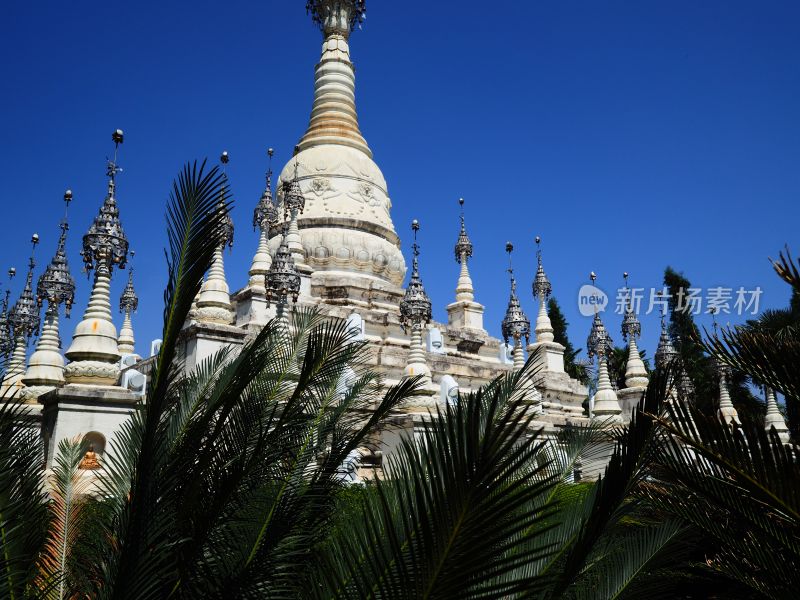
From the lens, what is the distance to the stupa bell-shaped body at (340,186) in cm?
2873

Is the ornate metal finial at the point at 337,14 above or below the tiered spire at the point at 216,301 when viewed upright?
above

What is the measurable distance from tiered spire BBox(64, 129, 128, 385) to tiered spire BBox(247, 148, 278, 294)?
23.3 feet

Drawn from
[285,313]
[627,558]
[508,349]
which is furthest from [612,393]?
[627,558]

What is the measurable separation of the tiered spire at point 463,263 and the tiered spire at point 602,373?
4668 mm

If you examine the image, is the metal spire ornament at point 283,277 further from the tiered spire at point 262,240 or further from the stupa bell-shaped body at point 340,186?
the stupa bell-shaped body at point 340,186

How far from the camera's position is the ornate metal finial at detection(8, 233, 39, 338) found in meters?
19.9

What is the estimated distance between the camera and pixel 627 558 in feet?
17.7

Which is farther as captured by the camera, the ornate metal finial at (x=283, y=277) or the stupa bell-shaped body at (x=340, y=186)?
the stupa bell-shaped body at (x=340, y=186)

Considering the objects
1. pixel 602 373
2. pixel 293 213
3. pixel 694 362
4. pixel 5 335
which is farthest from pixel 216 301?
pixel 694 362

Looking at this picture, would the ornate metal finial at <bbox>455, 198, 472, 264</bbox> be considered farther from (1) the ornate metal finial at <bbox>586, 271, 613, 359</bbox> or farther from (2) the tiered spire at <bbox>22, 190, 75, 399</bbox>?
(2) the tiered spire at <bbox>22, 190, 75, 399</bbox>

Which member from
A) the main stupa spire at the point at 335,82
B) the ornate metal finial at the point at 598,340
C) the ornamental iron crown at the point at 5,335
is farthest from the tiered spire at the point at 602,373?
the ornamental iron crown at the point at 5,335

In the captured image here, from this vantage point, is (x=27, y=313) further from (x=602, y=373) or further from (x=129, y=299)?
(x=602, y=373)

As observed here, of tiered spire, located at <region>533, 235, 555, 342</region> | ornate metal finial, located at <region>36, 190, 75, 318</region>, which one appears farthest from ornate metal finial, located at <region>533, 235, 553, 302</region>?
ornate metal finial, located at <region>36, 190, 75, 318</region>

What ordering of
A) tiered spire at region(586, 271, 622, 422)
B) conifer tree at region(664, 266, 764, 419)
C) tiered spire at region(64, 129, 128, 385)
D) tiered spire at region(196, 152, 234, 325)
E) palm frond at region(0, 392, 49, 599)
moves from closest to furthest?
palm frond at region(0, 392, 49, 599)
tiered spire at region(64, 129, 128, 385)
tiered spire at region(196, 152, 234, 325)
tiered spire at region(586, 271, 622, 422)
conifer tree at region(664, 266, 764, 419)
